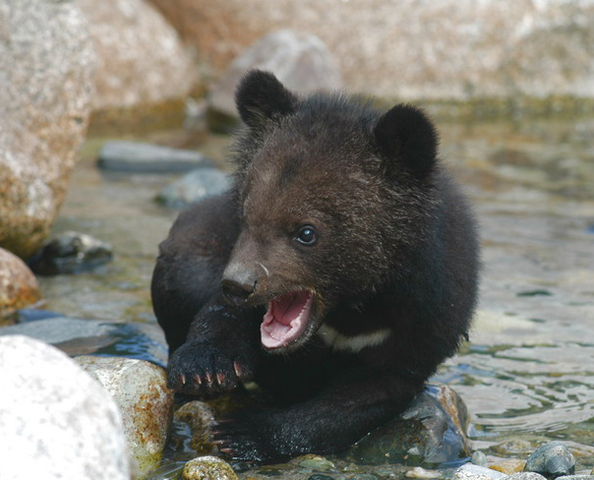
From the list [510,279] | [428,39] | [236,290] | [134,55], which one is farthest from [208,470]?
[428,39]

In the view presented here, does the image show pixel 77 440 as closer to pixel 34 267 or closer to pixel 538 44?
pixel 34 267

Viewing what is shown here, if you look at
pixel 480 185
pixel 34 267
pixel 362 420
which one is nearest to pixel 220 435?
pixel 362 420

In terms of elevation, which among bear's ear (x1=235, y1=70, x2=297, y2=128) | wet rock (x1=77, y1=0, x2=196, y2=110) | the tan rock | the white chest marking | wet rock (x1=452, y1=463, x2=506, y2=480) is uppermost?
the tan rock

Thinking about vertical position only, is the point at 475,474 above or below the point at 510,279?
below

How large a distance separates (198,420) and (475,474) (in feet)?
4.88

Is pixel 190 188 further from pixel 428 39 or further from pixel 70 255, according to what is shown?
pixel 428 39

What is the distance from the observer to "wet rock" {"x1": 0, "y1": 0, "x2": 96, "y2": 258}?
308 inches

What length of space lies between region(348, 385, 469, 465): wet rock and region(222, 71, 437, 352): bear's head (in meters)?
0.70

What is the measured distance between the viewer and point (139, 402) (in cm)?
482

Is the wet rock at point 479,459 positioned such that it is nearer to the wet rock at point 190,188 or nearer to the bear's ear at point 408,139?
the bear's ear at point 408,139

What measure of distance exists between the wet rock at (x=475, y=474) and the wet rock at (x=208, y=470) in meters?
1.04

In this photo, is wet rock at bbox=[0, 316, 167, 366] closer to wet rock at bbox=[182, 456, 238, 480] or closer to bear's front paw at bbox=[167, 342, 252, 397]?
bear's front paw at bbox=[167, 342, 252, 397]

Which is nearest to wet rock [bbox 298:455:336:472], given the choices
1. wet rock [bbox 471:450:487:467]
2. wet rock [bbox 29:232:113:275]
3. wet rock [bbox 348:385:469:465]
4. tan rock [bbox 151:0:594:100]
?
wet rock [bbox 348:385:469:465]

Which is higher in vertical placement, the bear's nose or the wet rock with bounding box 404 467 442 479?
the bear's nose
